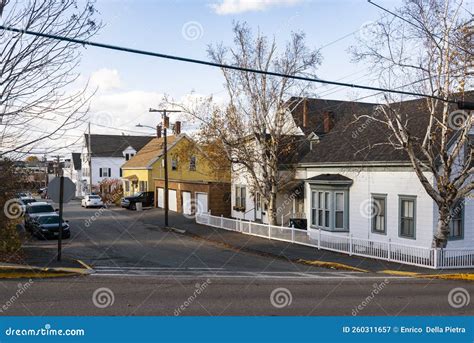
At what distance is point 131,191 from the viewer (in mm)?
61875

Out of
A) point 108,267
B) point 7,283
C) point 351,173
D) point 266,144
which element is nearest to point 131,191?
point 266,144

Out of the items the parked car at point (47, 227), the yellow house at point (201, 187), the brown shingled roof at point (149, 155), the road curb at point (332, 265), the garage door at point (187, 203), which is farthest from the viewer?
the brown shingled roof at point (149, 155)

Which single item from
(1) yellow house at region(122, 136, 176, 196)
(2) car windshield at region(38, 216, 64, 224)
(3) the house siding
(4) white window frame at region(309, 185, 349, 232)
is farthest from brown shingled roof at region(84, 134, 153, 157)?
(3) the house siding

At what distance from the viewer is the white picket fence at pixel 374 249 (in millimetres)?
20250

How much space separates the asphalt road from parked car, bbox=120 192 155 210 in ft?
90.3

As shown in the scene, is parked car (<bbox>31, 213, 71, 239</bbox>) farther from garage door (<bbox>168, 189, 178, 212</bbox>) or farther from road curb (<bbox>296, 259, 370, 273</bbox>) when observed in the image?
garage door (<bbox>168, 189, 178, 212</bbox>)

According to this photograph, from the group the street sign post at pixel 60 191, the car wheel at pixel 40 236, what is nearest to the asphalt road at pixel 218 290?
the street sign post at pixel 60 191

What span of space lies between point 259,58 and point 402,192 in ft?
38.1

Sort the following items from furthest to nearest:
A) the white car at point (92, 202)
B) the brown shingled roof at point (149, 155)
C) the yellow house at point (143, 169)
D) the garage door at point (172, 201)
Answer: the brown shingled roof at point (149, 155)
the yellow house at point (143, 169)
the white car at point (92, 202)
the garage door at point (172, 201)

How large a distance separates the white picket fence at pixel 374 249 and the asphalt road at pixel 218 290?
326 cm

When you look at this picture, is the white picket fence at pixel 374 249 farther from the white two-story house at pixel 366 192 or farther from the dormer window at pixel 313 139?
the dormer window at pixel 313 139

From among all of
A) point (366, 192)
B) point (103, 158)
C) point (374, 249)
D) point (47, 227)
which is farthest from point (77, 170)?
point (374, 249)

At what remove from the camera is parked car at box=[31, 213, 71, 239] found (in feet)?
92.3

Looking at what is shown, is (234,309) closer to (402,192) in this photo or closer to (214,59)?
(402,192)
